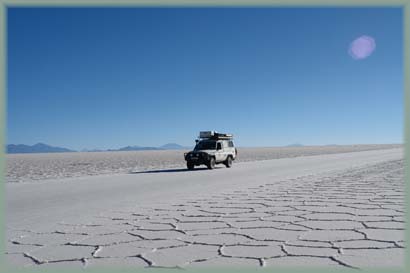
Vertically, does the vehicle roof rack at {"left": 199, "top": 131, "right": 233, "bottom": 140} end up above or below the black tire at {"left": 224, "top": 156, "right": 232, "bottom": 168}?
above

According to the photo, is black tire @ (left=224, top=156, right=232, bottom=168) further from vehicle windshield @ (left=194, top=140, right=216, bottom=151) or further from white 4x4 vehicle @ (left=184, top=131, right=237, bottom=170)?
vehicle windshield @ (left=194, top=140, right=216, bottom=151)

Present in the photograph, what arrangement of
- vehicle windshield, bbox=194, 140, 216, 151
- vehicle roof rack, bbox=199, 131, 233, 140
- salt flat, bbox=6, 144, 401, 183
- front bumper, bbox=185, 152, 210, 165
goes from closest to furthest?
1. salt flat, bbox=6, 144, 401, 183
2. front bumper, bbox=185, 152, 210, 165
3. vehicle windshield, bbox=194, 140, 216, 151
4. vehicle roof rack, bbox=199, 131, 233, 140

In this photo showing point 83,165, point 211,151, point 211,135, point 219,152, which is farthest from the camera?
point 83,165

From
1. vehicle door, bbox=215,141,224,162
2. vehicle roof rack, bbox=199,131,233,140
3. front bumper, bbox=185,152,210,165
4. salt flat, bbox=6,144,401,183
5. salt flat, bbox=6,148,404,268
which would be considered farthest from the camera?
vehicle roof rack, bbox=199,131,233,140

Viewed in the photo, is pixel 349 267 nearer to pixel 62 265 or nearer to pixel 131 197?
pixel 62 265

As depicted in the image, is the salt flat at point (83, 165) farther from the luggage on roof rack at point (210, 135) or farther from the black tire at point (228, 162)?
the black tire at point (228, 162)

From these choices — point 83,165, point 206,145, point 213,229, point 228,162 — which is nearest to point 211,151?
point 206,145

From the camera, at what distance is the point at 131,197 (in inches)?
445

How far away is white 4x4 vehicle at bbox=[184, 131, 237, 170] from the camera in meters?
23.9

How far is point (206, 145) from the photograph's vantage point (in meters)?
25.4

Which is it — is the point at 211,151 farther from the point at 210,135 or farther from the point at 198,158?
the point at 210,135

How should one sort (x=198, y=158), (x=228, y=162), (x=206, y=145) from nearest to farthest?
(x=198, y=158), (x=206, y=145), (x=228, y=162)

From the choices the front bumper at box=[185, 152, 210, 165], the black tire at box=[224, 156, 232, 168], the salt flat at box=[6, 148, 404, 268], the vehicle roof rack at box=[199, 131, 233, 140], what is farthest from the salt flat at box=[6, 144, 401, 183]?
the salt flat at box=[6, 148, 404, 268]

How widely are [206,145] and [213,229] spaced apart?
736 inches
